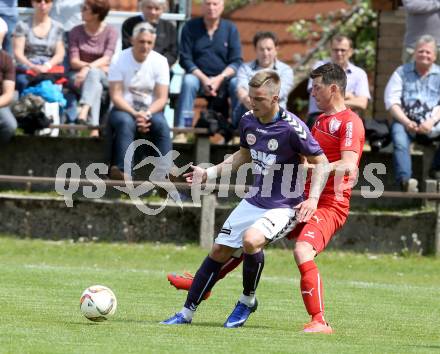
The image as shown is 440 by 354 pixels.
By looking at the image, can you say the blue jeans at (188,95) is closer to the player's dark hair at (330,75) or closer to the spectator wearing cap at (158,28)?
the spectator wearing cap at (158,28)

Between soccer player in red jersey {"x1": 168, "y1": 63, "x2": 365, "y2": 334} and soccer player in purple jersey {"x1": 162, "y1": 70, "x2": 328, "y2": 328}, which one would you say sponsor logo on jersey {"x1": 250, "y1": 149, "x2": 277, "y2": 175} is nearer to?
soccer player in purple jersey {"x1": 162, "y1": 70, "x2": 328, "y2": 328}

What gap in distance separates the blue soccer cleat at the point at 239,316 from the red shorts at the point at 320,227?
629 millimetres

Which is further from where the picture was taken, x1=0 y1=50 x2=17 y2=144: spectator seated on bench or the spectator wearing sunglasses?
the spectator wearing sunglasses

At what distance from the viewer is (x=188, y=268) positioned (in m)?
13.8

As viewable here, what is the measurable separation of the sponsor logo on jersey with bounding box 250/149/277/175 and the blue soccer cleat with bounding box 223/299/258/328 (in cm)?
99

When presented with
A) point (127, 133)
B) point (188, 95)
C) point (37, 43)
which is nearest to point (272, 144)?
point (127, 133)

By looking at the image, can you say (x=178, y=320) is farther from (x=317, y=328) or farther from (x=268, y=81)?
(x=268, y=81)

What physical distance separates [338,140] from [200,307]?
2.18 metres

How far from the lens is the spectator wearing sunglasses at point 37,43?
15.8 meters

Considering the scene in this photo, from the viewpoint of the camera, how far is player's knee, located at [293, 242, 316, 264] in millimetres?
8789

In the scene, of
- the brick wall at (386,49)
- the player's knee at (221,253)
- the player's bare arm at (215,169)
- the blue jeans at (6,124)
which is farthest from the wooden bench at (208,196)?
the player's knee at (221,253)

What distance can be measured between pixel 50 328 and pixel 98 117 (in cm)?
794

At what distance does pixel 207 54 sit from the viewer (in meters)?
16.0

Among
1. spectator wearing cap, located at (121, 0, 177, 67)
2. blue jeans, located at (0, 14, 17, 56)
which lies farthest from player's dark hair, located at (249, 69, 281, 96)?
blue jeans, located at (0, 14, 17, 56)
